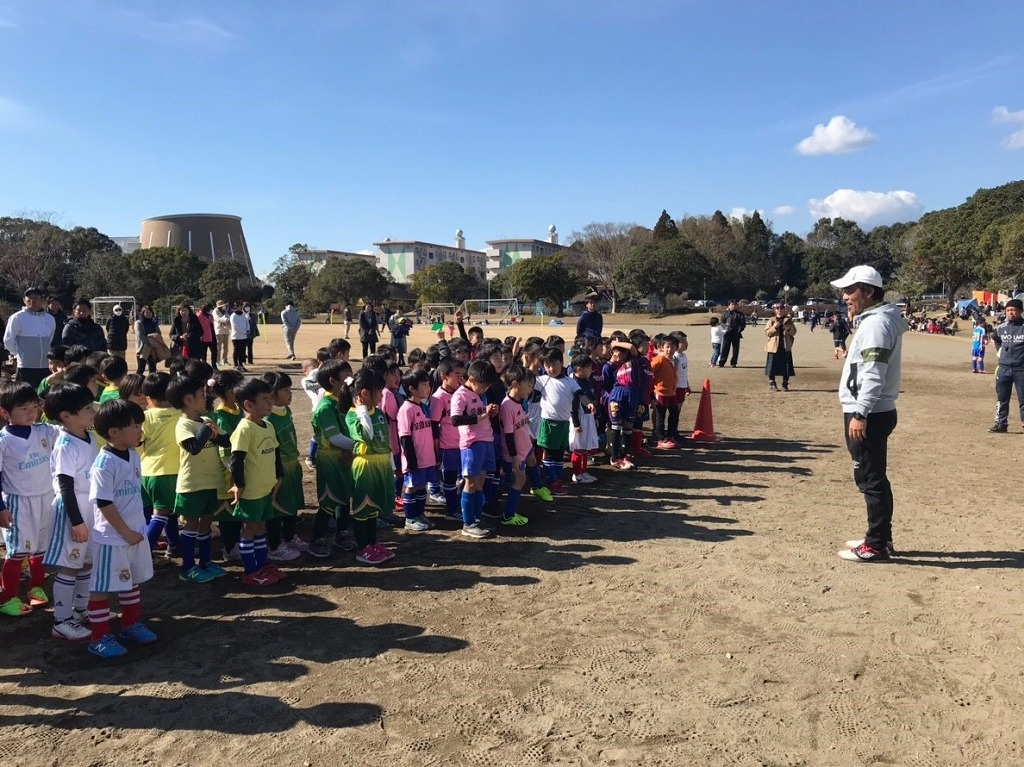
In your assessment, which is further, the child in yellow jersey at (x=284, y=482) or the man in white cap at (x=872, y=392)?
the child in yellow jersey at (x=284, y=482)

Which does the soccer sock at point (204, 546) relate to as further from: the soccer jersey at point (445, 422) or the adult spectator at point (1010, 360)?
the adult spectator at point (1010, 360)

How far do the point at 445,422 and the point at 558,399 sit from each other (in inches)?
51.6

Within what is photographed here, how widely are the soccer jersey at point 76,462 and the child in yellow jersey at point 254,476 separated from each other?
87 centimetres

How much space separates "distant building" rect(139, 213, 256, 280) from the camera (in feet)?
320

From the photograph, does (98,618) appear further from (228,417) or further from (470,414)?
(470,414)

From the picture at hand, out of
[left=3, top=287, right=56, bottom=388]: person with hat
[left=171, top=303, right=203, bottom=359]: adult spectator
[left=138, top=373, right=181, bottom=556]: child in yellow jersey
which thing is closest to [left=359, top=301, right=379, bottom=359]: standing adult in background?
[left=171, top=303, right=203, bottom=359]: adult spectator

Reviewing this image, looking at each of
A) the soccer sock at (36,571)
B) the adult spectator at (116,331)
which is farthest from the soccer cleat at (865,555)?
the adult spectator at (116,331)

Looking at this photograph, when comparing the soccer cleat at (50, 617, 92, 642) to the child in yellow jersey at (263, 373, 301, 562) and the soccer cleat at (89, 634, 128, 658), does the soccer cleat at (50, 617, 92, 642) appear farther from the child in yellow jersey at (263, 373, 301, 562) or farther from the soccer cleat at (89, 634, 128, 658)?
the child in yellow jersey at (263, 373, 301, 562)

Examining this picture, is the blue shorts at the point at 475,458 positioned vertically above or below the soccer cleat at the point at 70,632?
above

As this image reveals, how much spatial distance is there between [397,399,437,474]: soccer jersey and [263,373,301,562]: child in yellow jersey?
37.1 inches

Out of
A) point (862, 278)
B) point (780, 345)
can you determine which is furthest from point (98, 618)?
point (780, 345)

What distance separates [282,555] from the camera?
17.6 feet

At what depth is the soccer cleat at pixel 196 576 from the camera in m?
4.93

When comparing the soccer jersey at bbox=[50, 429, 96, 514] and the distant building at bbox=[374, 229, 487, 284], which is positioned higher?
the distant building at bbox=[374, 229, 487, 284]
